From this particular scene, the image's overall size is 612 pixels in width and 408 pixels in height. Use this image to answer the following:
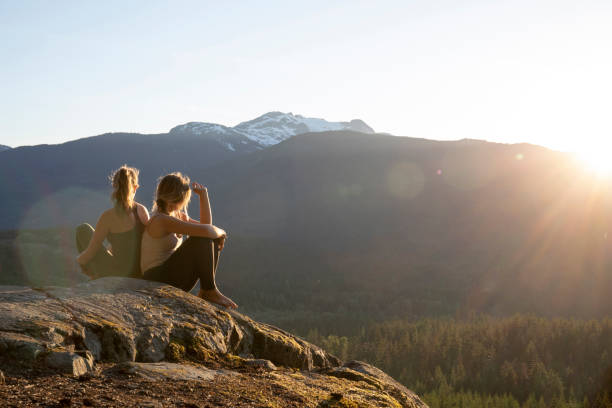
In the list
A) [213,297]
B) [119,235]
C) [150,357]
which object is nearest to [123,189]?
[119,235]

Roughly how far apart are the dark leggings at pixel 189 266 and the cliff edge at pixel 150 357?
27 cm

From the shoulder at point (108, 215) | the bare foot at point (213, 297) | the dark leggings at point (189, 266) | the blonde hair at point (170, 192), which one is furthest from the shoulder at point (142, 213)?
the bare foot at point (213, 297)

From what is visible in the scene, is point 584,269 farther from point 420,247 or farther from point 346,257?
point 346,257

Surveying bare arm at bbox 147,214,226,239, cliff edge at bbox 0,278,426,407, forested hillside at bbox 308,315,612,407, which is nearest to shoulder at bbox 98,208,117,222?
bare arm at bbox 147,214,226,239

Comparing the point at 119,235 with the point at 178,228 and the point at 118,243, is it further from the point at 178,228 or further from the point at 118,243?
the point at 178,228

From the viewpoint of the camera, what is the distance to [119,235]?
5.43 meters

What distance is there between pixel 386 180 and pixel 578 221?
35042 millimetres

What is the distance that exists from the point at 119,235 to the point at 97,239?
22 centimetres

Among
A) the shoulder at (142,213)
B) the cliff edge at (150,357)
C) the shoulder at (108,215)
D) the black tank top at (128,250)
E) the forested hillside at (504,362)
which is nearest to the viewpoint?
the cliff edge at (150,357)

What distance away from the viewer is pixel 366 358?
55.2 feet

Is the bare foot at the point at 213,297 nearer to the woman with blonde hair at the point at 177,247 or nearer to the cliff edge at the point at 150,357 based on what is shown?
the woman with blonde hair at the point at 177,247

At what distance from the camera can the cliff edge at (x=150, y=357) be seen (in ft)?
9.59

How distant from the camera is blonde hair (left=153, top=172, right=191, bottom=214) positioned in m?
5.14

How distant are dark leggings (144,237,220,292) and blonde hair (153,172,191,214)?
1.49 ft
